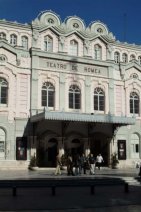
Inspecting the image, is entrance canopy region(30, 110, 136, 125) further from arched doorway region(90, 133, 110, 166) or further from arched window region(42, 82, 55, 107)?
arched doorway region(90, 133, 110, 166)

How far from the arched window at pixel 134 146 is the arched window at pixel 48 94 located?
10.2 meters

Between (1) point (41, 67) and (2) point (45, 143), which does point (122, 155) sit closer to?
(2) point (45, 143)

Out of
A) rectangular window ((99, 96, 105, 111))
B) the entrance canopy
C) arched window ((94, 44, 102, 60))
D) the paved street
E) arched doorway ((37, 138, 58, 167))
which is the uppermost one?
arched window ((94, 44, 102, 60))

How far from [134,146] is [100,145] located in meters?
4.08

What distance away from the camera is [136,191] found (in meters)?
19.9

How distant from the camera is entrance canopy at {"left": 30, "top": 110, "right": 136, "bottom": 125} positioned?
35.5 m

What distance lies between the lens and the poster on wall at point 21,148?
3650 cm

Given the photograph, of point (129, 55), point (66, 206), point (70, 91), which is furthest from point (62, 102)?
point (66, 206)

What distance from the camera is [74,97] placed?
4050cm

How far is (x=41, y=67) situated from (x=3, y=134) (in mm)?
7818

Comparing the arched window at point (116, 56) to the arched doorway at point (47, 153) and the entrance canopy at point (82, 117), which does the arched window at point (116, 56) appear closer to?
the entrance canopy at point (82, 117)

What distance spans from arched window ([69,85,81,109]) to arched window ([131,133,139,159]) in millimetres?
7531

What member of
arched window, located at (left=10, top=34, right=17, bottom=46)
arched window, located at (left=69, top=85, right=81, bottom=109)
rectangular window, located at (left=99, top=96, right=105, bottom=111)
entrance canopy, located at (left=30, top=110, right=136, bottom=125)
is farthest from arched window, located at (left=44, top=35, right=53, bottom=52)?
entrance canopy, located at (left=30, top=110, right=136, bottom=125)

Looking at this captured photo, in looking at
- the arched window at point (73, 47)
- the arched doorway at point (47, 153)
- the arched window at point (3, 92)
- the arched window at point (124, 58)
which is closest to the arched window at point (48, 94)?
the arched doorway at point (47, 153)
